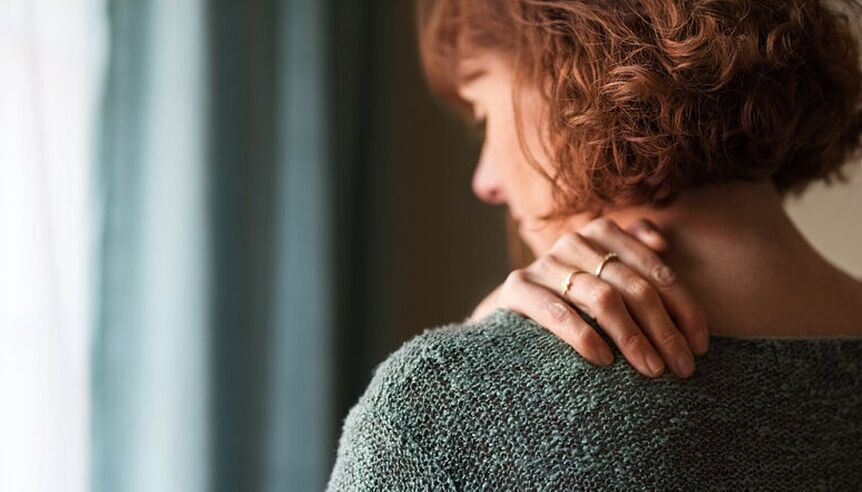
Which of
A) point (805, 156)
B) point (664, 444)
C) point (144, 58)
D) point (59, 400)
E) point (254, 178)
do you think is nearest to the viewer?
point (664, 444)

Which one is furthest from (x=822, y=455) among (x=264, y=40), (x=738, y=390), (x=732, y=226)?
(x=264, y=40)

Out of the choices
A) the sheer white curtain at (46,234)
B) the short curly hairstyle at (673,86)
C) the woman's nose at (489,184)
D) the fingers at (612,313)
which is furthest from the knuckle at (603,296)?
the sheer white curtain at (46,234)

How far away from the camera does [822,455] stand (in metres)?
0.78

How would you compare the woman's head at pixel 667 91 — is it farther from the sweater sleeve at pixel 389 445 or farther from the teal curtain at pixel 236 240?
the teal curtain at pixel 236 240

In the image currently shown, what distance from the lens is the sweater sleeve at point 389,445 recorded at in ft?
2.28

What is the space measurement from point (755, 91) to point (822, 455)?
0.33 metres

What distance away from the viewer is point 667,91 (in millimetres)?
761

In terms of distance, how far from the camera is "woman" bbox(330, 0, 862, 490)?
698 millimetres

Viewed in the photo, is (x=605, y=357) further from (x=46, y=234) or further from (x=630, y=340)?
(x=46, y=234)

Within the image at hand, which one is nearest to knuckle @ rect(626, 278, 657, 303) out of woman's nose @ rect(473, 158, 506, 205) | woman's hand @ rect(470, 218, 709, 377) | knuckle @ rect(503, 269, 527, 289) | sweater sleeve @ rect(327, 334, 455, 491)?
woman's hand @ rect(470, 218, 709, 377)

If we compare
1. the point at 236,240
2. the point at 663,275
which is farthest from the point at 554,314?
the point at 236,240

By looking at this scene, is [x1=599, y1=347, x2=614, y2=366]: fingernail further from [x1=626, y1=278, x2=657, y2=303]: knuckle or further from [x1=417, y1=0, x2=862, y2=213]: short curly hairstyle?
[x1=417, y1=0, x2=862, y2=213]: short curly hairstyle

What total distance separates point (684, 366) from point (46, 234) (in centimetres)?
86

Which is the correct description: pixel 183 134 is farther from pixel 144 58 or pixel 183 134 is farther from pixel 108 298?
pixel 108 298
